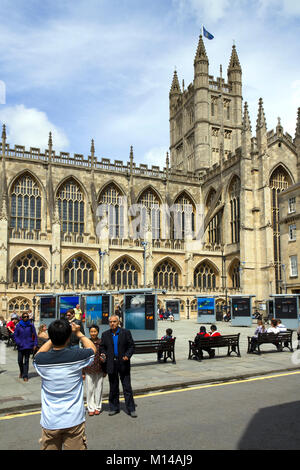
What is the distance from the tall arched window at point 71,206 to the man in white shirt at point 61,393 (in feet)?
130

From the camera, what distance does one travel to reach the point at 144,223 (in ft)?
147

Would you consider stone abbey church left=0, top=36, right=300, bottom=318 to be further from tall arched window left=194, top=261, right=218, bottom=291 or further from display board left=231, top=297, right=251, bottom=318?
display board left=231, top=297, right=251, bottom=318

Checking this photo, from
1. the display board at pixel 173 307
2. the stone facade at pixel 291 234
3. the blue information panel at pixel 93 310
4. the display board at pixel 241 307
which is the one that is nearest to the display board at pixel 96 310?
the blue information panel at pixel 93 310

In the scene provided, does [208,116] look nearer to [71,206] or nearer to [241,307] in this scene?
[71,206]

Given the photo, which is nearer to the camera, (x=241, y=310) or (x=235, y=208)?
(x=241, y=310)

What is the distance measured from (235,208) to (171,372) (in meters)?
35.4

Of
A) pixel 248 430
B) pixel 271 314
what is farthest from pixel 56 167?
pixel 248 430

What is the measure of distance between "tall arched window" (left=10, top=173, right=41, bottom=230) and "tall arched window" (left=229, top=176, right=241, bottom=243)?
1942 centimetres

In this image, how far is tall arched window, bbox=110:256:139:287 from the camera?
129 feet

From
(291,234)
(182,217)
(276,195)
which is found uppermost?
(276,195)

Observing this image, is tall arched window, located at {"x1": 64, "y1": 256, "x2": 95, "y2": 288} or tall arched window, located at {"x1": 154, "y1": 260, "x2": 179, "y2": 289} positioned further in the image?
tall arched window, located at {"x1": 154, "y1": 260, "x2": 179, "y2": 289}

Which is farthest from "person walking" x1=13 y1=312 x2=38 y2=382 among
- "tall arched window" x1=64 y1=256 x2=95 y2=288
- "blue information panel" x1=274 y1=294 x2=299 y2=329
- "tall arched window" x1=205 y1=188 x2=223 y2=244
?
"tall arched window" x1=205 y1=188 x2=223 y2=244

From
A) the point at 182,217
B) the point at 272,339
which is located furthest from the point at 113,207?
the point at 272,339

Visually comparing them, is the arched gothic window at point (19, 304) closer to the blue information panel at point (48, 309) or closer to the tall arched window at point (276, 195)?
the blue information panel at point (48, 309)
